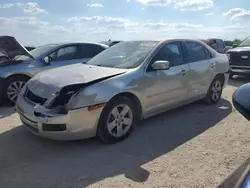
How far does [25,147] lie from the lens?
425 cm

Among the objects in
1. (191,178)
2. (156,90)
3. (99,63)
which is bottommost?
(191,178)

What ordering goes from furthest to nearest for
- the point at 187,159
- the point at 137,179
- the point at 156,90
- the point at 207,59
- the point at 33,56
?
the point at 33,56, the point at 207,59, the point at 156,90, the point at 187,159, the point at 137,179

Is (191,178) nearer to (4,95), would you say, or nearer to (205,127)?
(205,127)

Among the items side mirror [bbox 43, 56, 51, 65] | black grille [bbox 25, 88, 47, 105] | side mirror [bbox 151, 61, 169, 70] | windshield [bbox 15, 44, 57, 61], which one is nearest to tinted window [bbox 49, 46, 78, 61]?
side mirror [bbox 43, 56, 51, 65]

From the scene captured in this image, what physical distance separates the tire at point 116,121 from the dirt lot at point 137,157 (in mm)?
133

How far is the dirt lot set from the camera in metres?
3.33

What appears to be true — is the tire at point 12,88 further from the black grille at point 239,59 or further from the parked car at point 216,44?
the parked car at point 216,44

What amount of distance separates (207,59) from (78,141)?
11.2ft

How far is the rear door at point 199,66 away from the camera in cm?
582

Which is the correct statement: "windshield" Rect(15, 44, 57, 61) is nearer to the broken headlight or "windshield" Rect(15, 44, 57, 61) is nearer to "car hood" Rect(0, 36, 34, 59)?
"car hood" Rect(0, 36, 34, 59)

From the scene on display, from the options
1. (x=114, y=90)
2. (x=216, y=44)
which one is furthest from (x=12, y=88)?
(x=216, y=44)

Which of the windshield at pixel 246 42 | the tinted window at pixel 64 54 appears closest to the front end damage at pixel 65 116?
the tinted window at pixel 64 54

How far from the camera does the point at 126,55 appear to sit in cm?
516

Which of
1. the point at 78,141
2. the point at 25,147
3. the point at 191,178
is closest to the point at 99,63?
the point at 78,141
